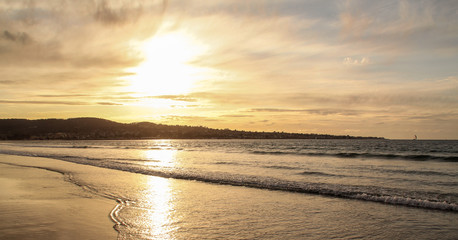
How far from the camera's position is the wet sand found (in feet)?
23.6

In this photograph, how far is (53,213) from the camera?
9.14 metres

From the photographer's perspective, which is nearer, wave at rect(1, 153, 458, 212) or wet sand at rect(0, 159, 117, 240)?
wet sand at rect(0, 159, 117, 240)

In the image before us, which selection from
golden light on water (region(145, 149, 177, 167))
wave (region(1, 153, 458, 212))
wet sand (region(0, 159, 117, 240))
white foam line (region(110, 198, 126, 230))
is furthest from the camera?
golden light on water (region(145, 149, 177, 167))

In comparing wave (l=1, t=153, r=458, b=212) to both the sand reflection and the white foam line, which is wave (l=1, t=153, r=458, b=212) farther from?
the white foam line

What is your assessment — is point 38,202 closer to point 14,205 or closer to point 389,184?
point 14,205

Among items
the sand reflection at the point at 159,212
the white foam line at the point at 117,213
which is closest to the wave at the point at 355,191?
the sand reflection at the point at 159,212

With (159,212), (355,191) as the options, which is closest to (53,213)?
(159,212)

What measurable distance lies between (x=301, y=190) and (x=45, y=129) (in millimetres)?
202279

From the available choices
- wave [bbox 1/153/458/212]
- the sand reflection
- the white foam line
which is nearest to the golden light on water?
wave [bbox 1/153/458/212]

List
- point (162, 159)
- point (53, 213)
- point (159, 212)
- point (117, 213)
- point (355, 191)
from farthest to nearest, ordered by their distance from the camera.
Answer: point (162, 159), point (355, 191), point (159, 212), point (117, 213), point (53, 213)

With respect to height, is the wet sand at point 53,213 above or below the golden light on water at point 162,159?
above

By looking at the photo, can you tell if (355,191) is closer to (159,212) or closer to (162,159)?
(159,212)

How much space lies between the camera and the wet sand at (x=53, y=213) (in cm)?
720

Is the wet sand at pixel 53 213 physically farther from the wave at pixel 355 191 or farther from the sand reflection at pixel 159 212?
the wave at pixel 355 191
